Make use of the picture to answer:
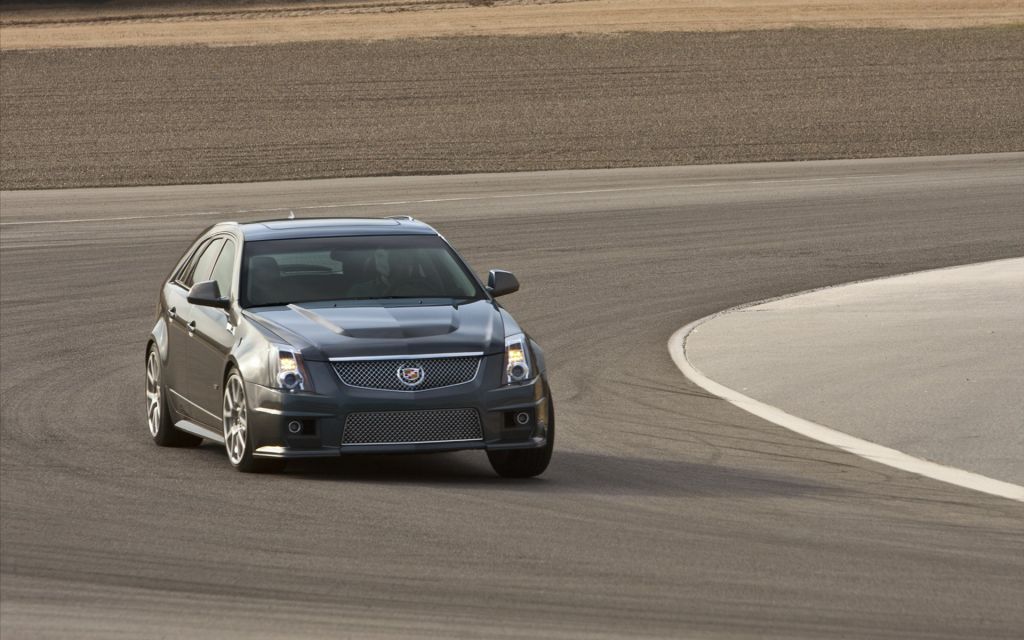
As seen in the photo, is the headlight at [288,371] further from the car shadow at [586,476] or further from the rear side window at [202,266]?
the rear side window at [202,266]

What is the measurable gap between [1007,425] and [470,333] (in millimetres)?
4303

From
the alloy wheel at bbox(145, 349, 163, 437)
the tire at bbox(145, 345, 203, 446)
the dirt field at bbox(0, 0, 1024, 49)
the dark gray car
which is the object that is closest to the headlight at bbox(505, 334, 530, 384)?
the dark gray car

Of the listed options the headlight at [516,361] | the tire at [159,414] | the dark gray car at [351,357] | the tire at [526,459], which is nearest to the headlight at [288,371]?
the dark gray car at [351,357]

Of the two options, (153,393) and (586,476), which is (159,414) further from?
(586,476)

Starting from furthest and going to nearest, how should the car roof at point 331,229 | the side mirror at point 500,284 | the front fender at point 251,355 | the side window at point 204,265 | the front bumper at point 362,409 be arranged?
the side window at point 204,265 < the car roof at point 331,229 < the side mirror at point 500,284 < the front fender at point 251,355 < the front bumper at point 362,409

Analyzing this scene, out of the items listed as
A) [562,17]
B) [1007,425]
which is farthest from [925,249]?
[562,17]

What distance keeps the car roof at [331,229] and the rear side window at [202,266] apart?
259mm

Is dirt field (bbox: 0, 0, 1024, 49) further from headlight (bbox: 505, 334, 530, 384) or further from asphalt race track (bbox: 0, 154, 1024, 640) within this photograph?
headlight (bbox: 505, 334, 530, 384)

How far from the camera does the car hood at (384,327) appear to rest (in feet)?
35.7

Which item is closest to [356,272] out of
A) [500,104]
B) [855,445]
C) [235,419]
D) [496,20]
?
[235,419]

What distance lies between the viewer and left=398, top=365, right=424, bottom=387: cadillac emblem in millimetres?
10812

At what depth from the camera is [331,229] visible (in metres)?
12.7

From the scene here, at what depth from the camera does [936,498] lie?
35.3 ft

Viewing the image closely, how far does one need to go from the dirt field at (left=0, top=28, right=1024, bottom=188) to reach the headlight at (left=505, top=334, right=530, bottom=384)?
27.7 m
